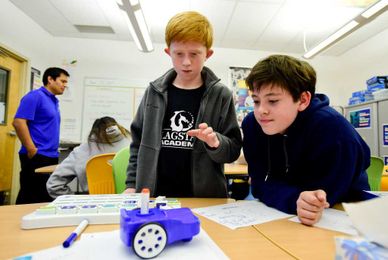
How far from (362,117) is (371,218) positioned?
3.98 meters

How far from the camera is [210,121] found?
3.46 feet

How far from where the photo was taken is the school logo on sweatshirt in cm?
105

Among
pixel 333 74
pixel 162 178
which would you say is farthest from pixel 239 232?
pixel 333 74

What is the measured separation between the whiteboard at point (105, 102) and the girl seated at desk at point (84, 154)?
2.35 m

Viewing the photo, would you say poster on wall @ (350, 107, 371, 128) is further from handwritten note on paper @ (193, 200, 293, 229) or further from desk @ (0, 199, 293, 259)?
desk @ (0, 199, 293, 259)

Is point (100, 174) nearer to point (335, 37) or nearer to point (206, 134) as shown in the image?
point (206, 134)

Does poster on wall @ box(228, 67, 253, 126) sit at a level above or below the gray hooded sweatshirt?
above

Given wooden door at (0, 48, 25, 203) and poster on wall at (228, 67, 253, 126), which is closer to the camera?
wooden door at (0, 48, 25, 203)

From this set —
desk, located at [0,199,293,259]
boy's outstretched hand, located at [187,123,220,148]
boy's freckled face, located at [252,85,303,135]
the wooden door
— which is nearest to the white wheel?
desk, located at [0,199,293,259]

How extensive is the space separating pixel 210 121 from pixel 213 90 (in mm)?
140

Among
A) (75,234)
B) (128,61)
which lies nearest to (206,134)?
(75,234)

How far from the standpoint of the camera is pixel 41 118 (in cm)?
264

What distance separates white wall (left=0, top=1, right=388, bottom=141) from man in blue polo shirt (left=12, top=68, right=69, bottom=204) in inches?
48.4

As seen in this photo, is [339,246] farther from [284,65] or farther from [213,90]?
[213,90]
